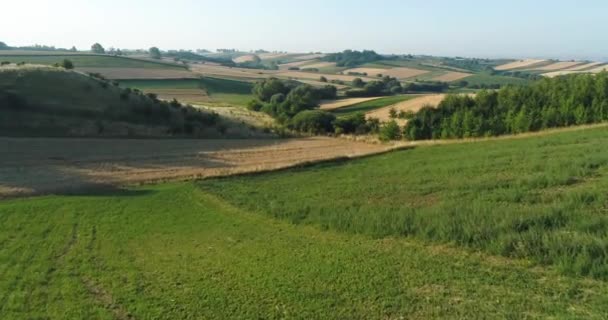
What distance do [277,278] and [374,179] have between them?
14.8m

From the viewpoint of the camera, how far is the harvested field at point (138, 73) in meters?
101

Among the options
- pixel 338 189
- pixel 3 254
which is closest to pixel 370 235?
pixel 338 189

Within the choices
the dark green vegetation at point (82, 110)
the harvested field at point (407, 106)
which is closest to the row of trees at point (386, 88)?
the harvested field at point (407, 106)

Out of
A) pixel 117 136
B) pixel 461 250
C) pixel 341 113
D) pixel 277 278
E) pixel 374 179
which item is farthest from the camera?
pixel 341 113

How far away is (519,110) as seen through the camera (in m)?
54.5

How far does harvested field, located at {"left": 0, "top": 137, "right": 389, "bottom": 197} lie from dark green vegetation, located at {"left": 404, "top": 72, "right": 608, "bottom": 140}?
958 centimetres

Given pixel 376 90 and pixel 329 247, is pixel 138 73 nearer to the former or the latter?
pixel 376 90

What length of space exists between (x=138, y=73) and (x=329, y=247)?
3907 inches

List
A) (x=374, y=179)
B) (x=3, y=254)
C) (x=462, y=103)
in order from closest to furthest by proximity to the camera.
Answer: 1. (x=3, y=254)
2. (x=374, y=179)
3. (x=462, y=103)

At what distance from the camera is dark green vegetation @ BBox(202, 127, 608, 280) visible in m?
16.5

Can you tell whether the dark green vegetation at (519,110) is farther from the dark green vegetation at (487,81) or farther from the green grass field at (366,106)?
the dark green vegetation at (487,81)

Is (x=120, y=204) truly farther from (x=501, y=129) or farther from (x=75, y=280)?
(x=501, y=129)

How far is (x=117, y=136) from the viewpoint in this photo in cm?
5188

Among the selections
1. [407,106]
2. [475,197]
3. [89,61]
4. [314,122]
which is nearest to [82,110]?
[314,122]
